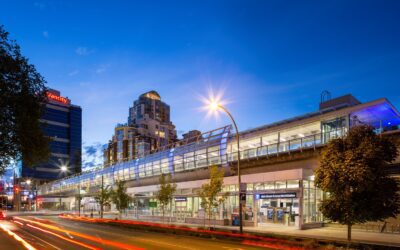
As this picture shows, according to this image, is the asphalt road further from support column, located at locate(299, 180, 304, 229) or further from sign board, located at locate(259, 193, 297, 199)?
sign board, located at locate(259, 193, 297, 199)

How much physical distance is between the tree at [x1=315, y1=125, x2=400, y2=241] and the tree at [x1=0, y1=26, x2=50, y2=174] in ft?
54.1

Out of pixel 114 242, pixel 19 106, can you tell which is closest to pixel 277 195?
pixel 114 242

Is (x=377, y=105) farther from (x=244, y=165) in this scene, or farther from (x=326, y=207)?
(x=326, y=207)

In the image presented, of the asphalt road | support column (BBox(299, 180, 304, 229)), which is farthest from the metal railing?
the asphalt road

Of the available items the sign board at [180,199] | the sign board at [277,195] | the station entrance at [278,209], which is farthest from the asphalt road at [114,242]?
the sign board at [180,199]

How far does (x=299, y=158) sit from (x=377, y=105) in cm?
860

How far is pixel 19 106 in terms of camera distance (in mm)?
22141

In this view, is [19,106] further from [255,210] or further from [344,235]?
[255,210]

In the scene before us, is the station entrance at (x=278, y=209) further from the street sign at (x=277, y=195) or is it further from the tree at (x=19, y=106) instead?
the tree at (x=19, y=106)

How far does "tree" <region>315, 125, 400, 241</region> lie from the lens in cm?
2167

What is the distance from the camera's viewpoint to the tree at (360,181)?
21.7 m

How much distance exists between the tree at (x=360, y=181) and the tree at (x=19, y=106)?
1649cm

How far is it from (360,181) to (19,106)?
60.2ft

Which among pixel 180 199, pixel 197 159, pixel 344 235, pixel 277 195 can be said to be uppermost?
pixel 197 159
